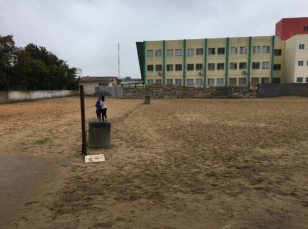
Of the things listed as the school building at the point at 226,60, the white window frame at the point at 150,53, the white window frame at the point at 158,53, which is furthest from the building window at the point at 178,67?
the white window frame at the point at 150,53

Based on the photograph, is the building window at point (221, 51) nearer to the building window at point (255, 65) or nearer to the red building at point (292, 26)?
the building window at point (255, 65)

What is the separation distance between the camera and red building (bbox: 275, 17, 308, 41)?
168ft

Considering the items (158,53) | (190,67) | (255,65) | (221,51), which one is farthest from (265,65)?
(158,53)

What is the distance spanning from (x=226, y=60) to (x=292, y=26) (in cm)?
1967

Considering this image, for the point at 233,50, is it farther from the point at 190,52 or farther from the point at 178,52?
the point at 178,52

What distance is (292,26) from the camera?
51812 millimetres

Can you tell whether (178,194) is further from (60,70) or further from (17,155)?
(60,70)

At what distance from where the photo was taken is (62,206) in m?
3.55

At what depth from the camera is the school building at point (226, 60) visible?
45.5 metres

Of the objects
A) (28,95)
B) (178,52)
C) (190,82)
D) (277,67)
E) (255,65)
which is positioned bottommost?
(28,95)

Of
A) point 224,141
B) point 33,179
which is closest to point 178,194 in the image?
point 33,179

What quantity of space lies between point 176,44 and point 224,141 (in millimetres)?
44299

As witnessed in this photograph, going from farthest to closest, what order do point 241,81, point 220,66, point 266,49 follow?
point 220,66 → point 241,81 → point 266,49

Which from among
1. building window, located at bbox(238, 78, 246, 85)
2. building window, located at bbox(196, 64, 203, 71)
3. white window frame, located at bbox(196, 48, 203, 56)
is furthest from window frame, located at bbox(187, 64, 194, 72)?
building window, located at bbox(238, 78, 246, 85)
